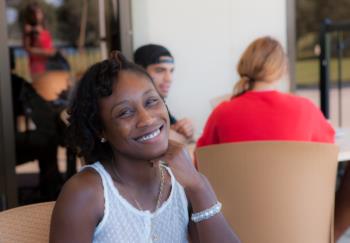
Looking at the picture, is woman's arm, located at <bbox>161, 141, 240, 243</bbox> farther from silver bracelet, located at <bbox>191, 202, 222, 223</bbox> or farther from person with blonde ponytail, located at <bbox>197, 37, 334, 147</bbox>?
person with blonde ponytail, located at <bbox>197, 37, 334, 147</bbox>

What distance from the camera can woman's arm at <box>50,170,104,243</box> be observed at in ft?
4.45

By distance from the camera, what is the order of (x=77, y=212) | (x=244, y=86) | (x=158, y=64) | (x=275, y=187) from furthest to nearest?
(x=158, y=64), (x=244, y=86), (x=275, y=187), (x=77, y=212)

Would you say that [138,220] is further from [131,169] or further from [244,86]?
[244,86]

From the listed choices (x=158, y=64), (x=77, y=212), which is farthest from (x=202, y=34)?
(x=77, y=212)

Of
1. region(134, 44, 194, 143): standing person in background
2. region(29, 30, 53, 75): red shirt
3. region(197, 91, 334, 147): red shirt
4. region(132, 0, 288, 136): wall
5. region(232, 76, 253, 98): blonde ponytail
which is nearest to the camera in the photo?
region(197, 91, 334, 147): red shirt

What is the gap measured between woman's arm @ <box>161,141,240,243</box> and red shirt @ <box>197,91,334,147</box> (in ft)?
3.30

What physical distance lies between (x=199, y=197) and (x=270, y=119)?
3.45 ft

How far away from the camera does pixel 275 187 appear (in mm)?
2193

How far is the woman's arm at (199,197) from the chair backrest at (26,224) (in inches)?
12.9

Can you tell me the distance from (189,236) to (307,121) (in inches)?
43.3

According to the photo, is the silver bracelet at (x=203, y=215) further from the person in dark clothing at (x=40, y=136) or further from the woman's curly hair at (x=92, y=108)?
the person in dark clothing at (x=40, y=136)

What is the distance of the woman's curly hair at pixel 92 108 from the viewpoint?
1.49 m

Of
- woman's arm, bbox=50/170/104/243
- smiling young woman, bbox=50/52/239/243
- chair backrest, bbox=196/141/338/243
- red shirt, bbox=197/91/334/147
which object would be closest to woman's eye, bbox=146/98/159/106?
smiling young woman, bbox=50/52/239/243

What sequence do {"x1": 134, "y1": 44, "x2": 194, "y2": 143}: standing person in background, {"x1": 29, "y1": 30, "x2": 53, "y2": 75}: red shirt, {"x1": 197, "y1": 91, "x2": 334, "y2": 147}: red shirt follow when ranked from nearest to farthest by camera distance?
{"x1": 197, "y1": 91, "x2": 334, "y2": 147}: red shirt, {"x1": 134, "y1": 44, "x2": 194, "y2": 143}: standing person in background, {"x1": 29, "y1": 30, "x2": 53, "y2": 75}: red shirt
